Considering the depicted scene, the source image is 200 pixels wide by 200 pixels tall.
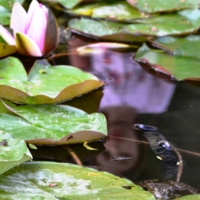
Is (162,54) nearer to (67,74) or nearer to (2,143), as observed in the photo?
(67,74)

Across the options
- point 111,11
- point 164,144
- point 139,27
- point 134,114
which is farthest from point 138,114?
point 111,11

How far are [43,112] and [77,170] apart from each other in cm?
21

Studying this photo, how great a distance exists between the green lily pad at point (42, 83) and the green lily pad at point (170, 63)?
20 centimetres

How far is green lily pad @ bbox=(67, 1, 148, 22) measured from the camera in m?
1.35

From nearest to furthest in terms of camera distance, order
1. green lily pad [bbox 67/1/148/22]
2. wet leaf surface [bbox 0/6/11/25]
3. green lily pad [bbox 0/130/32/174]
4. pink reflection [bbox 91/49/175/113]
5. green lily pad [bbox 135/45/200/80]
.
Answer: green lily pad [bbox 0/130/32/174]
pink reflection [bbox 91/49/175/113]
green lily pad [bbox 135/45/200/80]
wet leaf surface [bbox 0/6/11/25]
green lily pad [bbox 67/1/148/22]

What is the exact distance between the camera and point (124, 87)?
3.30 ft

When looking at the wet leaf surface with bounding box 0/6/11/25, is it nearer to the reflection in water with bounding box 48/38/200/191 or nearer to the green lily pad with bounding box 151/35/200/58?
the reflection in water with bounding box 48/38/200/191

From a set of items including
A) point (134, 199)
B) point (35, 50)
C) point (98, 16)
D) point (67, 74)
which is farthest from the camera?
point (98, 16)

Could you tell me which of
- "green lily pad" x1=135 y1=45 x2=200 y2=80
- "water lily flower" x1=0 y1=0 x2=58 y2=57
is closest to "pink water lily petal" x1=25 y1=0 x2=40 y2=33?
"water lily flower" x1=0 y1=0 x2=58 y2=57

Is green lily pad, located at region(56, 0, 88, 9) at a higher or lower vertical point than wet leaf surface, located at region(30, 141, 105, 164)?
higher

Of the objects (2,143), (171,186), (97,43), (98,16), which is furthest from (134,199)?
(98,16)

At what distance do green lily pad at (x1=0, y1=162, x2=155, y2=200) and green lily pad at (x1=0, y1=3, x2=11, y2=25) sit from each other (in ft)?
2.23

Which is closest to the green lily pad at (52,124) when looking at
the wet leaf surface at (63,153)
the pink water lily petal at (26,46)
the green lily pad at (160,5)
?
the wet leaf surface at (63,153)

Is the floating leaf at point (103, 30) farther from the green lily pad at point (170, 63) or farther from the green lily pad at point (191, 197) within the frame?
the green lily pad at point (191, 197)
